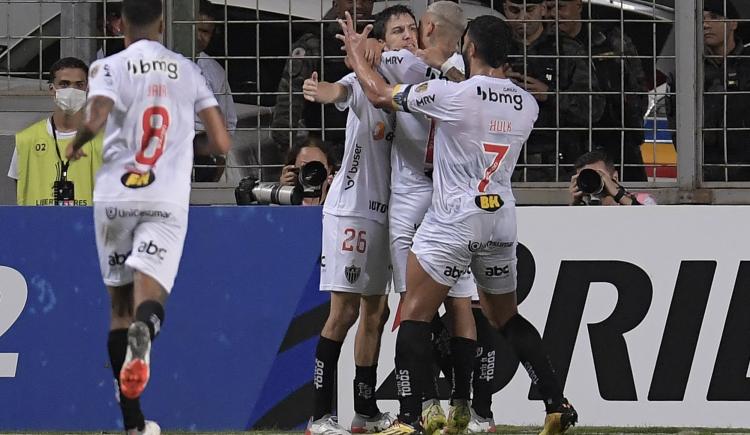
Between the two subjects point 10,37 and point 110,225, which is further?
point 10,37

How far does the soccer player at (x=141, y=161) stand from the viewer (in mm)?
7098

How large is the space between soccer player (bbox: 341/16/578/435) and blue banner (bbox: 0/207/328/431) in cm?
142

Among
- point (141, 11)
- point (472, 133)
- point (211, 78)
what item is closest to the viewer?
point (141, 11)

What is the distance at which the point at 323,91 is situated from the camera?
26.8ft

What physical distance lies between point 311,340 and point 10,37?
295cm

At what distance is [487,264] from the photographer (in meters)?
7.91

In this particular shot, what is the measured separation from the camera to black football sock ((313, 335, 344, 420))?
836 cm

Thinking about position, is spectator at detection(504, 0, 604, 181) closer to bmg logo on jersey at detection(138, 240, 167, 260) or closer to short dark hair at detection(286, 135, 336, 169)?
short dark hair at detection(286, 135, 336, 169)

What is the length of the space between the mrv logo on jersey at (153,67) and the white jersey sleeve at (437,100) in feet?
3.96

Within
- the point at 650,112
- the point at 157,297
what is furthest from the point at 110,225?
the point at 650,112

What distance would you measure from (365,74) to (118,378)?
1938 millimetres

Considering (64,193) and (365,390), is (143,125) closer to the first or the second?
(365,390)

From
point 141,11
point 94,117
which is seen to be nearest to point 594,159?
point 141,11

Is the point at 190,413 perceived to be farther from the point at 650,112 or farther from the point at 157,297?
the point at 650,112
